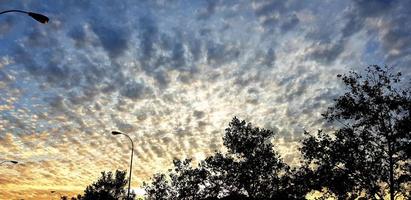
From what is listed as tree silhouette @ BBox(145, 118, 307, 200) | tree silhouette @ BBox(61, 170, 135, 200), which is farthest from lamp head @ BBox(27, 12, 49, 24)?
tree silhouette @ BBox(61, 170, 135, 200)

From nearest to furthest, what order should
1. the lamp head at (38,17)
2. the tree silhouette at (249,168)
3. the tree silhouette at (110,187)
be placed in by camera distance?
the lamp head at (38,17) → the tree silhouette at (249,168) → the tree silhouette at (110,187)

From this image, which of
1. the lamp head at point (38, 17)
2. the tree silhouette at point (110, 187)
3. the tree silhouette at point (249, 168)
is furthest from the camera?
the tree silhouette at point (110, 187)

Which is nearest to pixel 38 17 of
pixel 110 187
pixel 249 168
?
pixel 249 168

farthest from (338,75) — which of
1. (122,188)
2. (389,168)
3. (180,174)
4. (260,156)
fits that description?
(122,188)

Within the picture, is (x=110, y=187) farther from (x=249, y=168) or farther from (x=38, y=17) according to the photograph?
(x=38, y=17)

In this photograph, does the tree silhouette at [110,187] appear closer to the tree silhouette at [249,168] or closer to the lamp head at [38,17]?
the tree silhouette at [249,168]

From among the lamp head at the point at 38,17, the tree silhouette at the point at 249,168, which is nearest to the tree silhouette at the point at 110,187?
the tree silhouette at the point at 249,168

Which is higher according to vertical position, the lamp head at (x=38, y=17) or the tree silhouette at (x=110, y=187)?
the tree silhouette at (x=110, y=187)

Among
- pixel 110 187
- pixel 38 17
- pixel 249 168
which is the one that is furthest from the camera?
pixel 110 187

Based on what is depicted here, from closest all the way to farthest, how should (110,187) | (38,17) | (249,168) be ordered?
1. (38,17)
2. (249,168)
3. (110,187)

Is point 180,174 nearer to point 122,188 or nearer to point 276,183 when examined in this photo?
point 276,183

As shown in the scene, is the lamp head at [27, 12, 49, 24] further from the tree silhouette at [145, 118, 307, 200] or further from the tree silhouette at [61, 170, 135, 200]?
the tree silhouette at [61, 170, 135, 200]

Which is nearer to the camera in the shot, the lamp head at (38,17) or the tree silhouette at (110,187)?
the lamp head at (38,17)

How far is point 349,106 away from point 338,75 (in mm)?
3195
